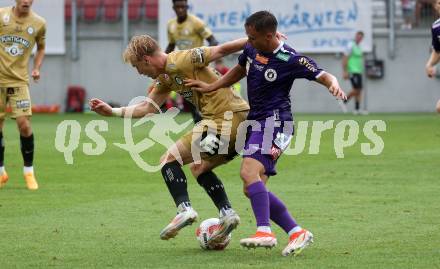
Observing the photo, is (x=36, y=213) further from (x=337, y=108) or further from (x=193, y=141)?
(x=337, y=108)

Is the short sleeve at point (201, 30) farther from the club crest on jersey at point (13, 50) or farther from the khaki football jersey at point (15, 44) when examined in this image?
the club crest on jersey at point (13, 50)

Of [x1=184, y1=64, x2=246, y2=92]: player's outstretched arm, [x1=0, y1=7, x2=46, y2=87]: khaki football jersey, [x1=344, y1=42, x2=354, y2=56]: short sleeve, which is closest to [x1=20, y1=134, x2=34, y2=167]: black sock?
[x1=0, y1=7, x2=46, y2=87]: khaki football jersey

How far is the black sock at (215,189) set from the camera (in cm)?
859

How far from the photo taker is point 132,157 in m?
16.8

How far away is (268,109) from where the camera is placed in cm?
805

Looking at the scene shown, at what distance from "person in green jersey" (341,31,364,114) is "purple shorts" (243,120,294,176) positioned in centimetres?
2179

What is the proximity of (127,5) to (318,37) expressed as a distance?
19.1ft

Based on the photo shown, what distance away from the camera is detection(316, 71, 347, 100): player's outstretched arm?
7.50m

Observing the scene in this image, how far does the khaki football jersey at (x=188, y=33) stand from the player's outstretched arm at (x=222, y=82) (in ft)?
36.1

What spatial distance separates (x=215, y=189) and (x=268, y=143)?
866mm

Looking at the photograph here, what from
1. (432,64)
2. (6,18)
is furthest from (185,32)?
(432,64)

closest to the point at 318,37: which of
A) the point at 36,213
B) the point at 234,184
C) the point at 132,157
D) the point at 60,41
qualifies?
the point at 60,41

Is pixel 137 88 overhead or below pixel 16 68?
below

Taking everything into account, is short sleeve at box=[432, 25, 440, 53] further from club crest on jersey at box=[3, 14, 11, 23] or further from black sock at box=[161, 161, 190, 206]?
club crest on jersey at box=[3, 14, 11, 23]
